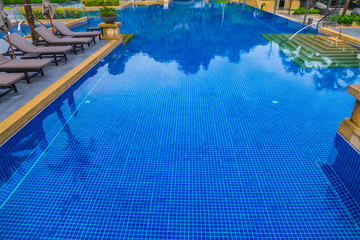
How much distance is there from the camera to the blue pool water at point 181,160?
3.03 meters

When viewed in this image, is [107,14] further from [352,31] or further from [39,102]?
[352,31]

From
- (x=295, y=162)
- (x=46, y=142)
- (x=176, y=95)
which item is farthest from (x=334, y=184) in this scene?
(x=46, y=142)

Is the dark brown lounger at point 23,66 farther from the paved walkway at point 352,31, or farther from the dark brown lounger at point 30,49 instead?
the paved walkway at point 352,31

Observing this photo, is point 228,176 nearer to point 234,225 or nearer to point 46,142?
point 234,225

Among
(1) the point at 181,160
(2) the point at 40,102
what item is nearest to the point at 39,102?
(2) the point at 40,102

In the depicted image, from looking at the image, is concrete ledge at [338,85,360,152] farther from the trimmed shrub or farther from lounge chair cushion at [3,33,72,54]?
the trimmed shrub

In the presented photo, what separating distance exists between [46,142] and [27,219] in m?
1.84

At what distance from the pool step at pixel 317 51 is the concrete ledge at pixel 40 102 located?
288 inches

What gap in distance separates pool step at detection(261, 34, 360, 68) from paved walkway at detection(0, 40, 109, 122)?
25.5 feet

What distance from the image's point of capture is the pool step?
A: 884cm

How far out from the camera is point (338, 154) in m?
4.12

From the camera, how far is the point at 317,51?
1041cm

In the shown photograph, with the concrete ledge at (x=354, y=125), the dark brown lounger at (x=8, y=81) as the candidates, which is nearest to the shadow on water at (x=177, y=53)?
the dark brown lounger at (x=8, y=81)

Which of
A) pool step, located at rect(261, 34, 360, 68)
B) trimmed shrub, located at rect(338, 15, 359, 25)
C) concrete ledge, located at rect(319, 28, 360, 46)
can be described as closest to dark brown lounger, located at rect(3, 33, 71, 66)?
pool step, located at rect(261, 34, 360, 68)
